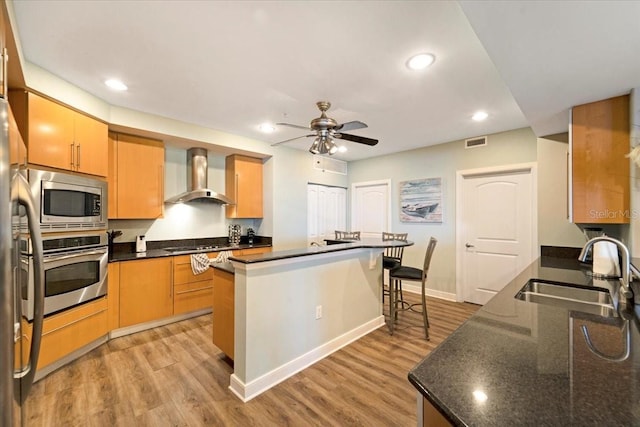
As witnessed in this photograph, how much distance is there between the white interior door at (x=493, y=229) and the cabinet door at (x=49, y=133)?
4898mm

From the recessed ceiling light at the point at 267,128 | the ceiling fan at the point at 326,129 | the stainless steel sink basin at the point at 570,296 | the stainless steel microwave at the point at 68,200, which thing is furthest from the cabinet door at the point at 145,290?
the stainless steel sink basin at the point at 570,296

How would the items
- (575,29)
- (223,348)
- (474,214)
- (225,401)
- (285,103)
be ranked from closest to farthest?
1. (575,29)
2. (225,401)
3. (223,348)
4. (285,103)
5. (474,214)

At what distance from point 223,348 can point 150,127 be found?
8.70ft

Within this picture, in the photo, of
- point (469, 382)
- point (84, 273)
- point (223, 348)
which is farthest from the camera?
point (84, 273)

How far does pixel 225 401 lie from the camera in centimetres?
200

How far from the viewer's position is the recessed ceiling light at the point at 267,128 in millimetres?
3627

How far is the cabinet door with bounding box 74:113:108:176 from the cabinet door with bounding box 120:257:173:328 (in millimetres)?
1080

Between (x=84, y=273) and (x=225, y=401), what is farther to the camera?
(x=84, y=273)

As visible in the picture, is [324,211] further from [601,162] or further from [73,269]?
[601,162]

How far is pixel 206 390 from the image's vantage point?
6.99 ft

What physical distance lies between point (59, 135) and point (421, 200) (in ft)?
15.5

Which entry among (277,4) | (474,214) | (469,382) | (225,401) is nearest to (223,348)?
(225,401)

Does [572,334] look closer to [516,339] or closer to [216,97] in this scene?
[516,339]

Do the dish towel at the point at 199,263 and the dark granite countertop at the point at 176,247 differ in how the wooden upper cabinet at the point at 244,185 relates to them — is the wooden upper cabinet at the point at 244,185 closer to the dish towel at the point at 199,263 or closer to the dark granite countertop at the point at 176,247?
the dark granite countertop at the point at 176,247
